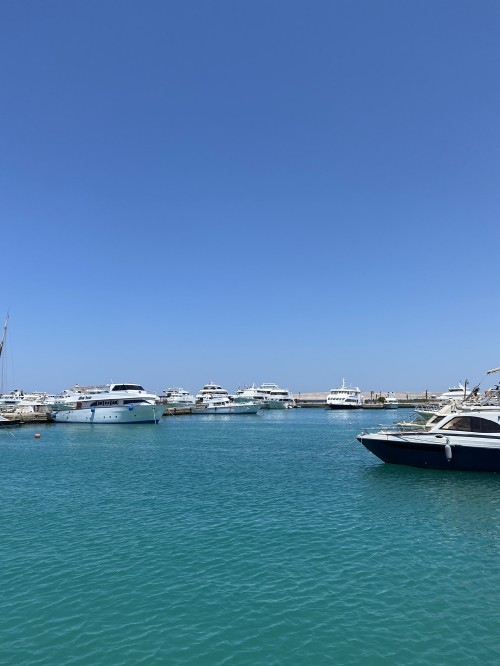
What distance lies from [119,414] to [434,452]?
203 feet

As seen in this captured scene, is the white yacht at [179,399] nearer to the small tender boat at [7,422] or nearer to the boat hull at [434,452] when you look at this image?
the small tender boat at [7,422]

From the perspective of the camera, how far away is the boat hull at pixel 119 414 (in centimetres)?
8181

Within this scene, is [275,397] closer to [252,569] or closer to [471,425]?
[471,425]

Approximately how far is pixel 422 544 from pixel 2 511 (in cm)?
2024

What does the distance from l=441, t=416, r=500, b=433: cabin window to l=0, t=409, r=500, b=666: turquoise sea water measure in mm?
3042

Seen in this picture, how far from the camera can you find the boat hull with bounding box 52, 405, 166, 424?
81812mm

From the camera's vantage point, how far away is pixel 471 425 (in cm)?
3170

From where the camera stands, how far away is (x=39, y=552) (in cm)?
1798

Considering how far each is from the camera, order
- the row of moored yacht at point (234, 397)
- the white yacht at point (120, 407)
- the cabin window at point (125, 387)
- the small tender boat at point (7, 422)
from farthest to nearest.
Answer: the row of moored yacht at point (234, 397)
the cabin window at point (125, 387)
the white yacht at point (120, 407)
the small tender boat at point (7, 422)

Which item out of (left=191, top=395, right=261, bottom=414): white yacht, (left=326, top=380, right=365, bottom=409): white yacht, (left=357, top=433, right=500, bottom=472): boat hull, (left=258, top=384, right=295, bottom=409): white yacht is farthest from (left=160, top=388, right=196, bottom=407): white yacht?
(left=357, top=433, right=500, bottom=472): boat hull

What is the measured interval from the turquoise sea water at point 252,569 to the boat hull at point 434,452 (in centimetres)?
78

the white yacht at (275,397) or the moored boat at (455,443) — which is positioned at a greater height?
the white yacht at (275,397)

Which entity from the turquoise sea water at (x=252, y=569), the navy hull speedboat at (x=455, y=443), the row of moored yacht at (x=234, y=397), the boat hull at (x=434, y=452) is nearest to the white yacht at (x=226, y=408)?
the row of moored yacht at (x=234, y=397)

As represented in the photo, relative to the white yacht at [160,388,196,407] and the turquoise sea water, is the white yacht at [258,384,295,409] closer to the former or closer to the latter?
the white yacht at [160,388,196,407]
